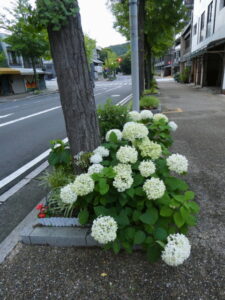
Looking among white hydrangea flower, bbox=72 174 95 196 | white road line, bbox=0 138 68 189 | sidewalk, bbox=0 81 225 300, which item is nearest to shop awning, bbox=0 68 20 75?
white road line, bbox=0 138 68 189

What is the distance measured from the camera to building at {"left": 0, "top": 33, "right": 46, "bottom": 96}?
80.1 feet

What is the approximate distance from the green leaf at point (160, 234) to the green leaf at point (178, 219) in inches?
5.2

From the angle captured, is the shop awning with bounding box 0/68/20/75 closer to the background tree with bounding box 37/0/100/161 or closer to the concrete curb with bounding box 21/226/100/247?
the background tree with bounding box 37/0/100/161

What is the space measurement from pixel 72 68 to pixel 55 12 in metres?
0.52

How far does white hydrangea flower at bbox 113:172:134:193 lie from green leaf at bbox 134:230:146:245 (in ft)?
1.32

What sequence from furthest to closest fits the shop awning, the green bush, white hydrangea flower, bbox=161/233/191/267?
the shop awning, the green bush, white hydrangea flower, bbox=161/233/191/267

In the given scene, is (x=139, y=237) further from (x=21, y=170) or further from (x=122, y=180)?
(x=21, y=170)

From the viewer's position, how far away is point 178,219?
5.59 ft

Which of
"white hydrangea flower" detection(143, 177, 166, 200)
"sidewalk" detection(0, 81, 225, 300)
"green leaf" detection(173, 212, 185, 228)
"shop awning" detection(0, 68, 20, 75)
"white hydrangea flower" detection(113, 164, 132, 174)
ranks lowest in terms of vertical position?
"sidewalk" detection(0, 81, 225, 300)

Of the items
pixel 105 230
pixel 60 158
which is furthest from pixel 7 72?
pixel 105 230

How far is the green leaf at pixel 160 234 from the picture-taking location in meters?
1.68

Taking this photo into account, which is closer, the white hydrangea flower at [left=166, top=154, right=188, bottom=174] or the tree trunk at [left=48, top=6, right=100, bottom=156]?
the white hydrangea flower at [left=166, top=154, right=188, bottom=174]

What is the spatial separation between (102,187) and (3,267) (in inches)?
50.7

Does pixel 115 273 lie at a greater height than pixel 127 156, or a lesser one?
lesser
